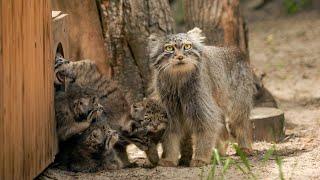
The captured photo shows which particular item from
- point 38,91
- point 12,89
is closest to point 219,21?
point 38,91

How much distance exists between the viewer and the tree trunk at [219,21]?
29.9 feet

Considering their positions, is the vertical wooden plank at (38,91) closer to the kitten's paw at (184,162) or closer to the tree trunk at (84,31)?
the kitten's paw at (184,162)

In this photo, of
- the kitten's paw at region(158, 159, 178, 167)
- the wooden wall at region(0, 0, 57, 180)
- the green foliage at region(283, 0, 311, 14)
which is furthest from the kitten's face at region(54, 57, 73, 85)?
the green foliage at region(283, 0, 311, 14)

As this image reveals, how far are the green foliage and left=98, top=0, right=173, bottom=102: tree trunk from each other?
22.6ft

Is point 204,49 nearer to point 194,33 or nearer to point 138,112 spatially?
point 194,33

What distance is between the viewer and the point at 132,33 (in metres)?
8.37

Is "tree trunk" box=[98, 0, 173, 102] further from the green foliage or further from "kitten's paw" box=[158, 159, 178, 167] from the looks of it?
the green foliage

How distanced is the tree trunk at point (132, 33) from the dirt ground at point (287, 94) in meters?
0.78

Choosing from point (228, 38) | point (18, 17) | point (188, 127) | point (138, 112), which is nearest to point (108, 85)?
Answer: point (138, 112)

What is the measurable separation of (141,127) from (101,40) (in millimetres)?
1707

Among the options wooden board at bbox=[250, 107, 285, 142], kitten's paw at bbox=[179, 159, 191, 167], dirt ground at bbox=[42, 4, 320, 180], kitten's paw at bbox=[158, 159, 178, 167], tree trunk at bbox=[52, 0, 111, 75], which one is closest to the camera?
dirt ground at bbox=[42, 4, 320, 180]

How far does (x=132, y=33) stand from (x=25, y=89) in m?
3.10

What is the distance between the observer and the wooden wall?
4816mm

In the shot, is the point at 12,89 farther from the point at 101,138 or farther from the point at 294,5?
the point at 294,5
